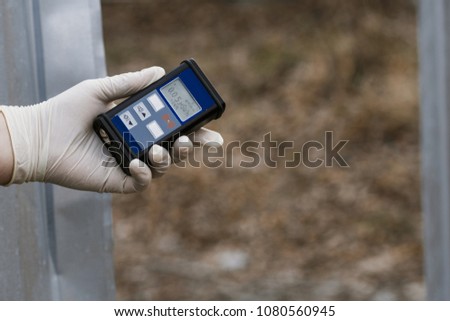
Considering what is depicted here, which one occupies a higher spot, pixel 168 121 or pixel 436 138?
pixel 436 138

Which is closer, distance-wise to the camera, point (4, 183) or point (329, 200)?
point (4, 183)

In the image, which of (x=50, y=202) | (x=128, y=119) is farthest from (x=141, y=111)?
(x=50, y=202)

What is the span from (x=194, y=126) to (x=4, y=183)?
40 cm

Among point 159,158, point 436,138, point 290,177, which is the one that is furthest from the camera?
point 290,177

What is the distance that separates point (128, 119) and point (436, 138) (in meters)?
1.16

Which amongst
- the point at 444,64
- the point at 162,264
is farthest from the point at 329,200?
the point at 444,64

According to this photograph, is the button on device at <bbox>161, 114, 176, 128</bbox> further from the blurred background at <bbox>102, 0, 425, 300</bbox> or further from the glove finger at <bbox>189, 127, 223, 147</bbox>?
the blurred background at <bbox>102, 0, 425, 300</bbox>

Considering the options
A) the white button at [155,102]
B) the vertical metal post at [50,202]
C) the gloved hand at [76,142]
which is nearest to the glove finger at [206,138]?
the gloved hand at [76,142]

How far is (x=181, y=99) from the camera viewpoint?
145 cm

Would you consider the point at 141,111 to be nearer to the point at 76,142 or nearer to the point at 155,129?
the point at 155,129

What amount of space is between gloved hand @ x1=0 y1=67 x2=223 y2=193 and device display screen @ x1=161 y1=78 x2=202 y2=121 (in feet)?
0.14

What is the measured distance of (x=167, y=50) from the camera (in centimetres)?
561

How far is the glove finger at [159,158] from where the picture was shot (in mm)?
1398

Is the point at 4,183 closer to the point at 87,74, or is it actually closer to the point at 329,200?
the point at 87,74
